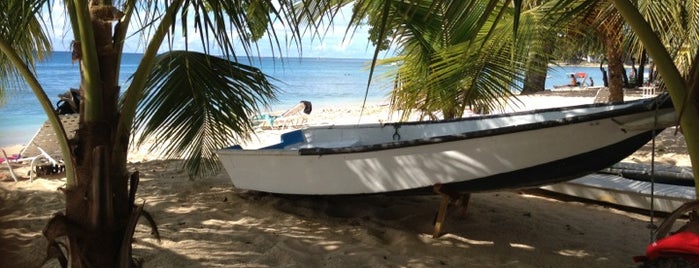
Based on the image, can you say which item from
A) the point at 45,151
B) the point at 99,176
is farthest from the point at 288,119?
the point at 99,176

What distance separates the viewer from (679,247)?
6.03 feet

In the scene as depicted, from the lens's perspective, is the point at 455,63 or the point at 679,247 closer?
the point at 679,247

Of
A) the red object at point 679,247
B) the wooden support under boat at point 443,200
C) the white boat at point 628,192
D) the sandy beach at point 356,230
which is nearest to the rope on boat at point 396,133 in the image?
the sandy beach at point 356,230

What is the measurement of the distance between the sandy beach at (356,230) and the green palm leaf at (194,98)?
67 centimetres

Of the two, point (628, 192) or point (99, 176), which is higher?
point (99, 176)

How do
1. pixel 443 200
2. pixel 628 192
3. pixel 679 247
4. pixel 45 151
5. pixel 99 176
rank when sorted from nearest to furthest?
pixel 679 247
pixel 99 176
pixel 443 200
pixel 628 192
pixel 45 151

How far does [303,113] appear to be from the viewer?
12664 mm

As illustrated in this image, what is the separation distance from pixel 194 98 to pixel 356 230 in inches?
57.5

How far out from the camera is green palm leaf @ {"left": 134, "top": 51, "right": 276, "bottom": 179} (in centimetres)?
345

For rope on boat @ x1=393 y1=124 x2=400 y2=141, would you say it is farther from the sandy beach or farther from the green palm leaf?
the green palm leaf

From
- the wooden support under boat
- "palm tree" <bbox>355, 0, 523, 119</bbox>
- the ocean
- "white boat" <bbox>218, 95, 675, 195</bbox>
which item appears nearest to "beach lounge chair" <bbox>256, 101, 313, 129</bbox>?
the ocean

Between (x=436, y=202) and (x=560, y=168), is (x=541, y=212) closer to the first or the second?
(x=436, y=202)

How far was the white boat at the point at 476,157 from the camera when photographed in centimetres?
311

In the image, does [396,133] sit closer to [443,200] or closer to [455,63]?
[443,200]
